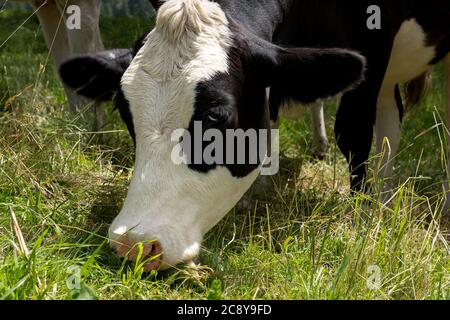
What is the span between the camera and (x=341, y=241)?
396 cm

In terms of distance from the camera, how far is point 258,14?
404 cm

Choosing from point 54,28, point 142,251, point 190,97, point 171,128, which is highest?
point 54,28

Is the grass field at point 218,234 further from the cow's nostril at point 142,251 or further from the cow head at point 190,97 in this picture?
the cow head at point 190,97

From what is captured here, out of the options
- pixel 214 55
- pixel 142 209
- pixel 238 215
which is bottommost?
pixel 238 215

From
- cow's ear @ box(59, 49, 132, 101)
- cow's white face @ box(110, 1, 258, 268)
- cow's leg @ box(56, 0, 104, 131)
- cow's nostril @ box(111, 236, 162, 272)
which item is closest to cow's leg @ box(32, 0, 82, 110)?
cow's leg @ box(56, 0, 104, 131)

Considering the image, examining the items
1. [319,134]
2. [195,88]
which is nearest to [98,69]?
[195,88]

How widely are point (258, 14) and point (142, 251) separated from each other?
4.63ft

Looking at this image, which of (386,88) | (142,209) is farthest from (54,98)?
(142,209)

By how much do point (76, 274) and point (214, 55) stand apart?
3.53ft

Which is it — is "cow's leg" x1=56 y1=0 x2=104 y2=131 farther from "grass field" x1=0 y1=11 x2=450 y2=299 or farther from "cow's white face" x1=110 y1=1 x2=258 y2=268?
"cow's white face" x1=110 y1=1 x2=258 y2=268

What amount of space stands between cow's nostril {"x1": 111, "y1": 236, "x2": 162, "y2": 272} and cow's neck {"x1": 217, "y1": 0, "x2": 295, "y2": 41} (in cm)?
118

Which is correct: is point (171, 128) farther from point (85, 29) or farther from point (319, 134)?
point (319, 134)

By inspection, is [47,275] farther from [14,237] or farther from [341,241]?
[341,241]

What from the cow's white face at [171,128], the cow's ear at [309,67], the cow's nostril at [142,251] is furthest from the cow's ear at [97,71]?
the cow's nostril at [142,251]
